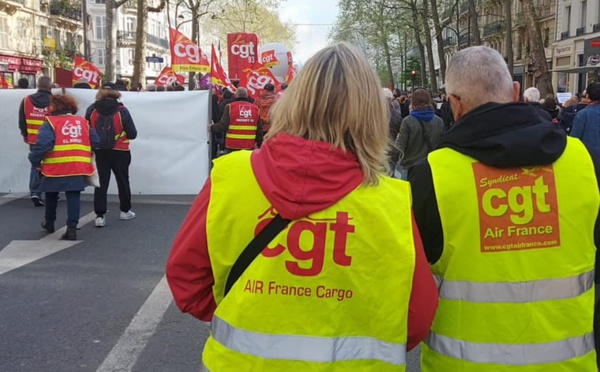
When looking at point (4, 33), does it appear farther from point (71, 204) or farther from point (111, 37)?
point (71, 204)

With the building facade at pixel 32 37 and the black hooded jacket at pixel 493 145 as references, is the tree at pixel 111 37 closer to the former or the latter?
the building facade at pixel 32 37

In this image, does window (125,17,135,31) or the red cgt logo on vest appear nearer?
the red cgt logo on vest

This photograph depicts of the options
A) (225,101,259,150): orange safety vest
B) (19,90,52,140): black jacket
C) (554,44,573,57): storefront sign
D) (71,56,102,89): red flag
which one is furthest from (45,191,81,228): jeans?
(554,44,573,57): storefront sign

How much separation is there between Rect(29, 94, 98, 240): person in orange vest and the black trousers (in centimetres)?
75

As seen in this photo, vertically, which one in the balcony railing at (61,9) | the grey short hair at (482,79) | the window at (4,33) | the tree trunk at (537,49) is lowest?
the grey short hair at (482,79)

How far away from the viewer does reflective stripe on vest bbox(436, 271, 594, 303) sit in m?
2.04

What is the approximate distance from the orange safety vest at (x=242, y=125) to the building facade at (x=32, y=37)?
1356 inches

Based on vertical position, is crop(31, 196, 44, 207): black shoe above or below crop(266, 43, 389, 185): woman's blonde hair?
below

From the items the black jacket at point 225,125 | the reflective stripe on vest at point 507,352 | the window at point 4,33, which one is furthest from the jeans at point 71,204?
the window at point 4,33

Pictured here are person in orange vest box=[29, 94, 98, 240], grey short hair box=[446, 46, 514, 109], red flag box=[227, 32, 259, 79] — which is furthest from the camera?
red flag box=[227, 32, 259, 79]

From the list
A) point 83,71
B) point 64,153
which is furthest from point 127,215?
point 83,71

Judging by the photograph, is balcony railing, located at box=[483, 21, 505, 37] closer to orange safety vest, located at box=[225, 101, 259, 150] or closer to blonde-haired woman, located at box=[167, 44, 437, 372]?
orange safety vest, located at box=[225, 101, 259, 150]

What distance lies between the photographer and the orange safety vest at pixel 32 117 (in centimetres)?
973

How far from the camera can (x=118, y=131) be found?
860 cm
